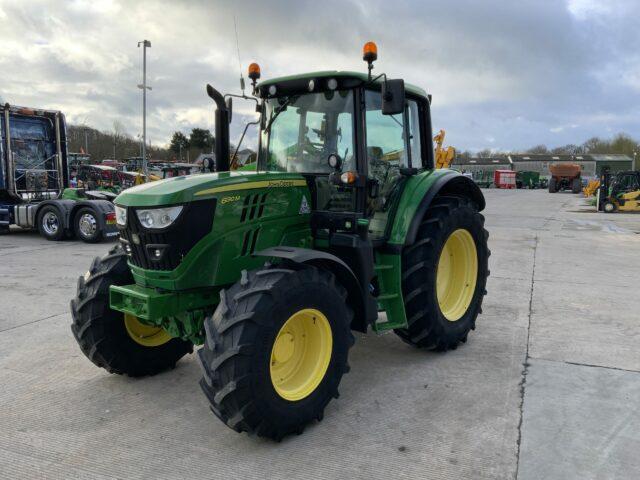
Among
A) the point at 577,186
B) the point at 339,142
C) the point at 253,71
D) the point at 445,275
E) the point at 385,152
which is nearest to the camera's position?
the point at 339,142

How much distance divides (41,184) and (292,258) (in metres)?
11.8

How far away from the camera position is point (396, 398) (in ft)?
11.6

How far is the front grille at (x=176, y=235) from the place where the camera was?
3104 mm

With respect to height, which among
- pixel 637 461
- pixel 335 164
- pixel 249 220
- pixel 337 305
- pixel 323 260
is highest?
pixel 335 164

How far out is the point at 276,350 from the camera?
309 centimetres

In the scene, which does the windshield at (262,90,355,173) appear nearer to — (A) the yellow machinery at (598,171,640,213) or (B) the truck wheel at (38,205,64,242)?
(B) the truck wheel at (38,205,64,242)

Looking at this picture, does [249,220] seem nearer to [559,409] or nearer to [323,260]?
[323,260]

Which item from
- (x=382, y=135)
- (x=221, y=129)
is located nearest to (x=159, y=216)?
(x=221, y=129)

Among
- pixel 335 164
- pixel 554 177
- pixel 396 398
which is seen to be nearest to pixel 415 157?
pixel 335 164

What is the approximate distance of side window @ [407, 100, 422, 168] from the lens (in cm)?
449

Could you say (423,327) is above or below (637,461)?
above

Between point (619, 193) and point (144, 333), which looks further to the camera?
point (619, 193)

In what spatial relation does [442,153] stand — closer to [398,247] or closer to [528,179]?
[398,247]

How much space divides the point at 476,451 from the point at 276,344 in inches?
51.1
